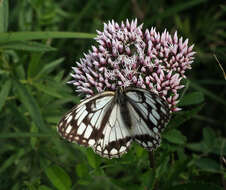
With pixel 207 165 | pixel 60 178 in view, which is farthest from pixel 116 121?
pixel 207 165

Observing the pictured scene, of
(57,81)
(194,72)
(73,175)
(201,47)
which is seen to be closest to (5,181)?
(73,175)

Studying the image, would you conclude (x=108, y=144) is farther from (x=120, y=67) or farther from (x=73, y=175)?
(x=73, y=175)

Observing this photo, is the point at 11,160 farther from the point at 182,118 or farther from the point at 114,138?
the point at 182,118

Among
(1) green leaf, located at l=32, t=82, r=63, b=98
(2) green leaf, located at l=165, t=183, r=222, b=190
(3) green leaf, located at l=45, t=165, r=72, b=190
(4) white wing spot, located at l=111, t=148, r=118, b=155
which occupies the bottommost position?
(2) green leaf, located at l=165, t=183, r=222, b=190

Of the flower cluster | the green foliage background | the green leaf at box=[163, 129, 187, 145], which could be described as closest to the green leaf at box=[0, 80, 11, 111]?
the green foliage background

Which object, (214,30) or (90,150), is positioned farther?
(214,30)

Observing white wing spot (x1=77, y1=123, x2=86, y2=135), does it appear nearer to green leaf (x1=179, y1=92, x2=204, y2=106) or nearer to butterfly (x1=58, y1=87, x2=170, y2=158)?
butterfly (x1=58, y1=87, x2=170, y2=158)
